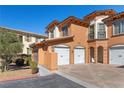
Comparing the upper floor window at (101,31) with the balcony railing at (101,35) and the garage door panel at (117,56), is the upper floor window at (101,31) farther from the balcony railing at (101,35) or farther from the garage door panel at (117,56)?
the garage door panel at (117,56)

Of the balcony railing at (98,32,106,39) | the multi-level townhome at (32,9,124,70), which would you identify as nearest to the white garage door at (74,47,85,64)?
the multi-level townhome at (32,9,124,70)

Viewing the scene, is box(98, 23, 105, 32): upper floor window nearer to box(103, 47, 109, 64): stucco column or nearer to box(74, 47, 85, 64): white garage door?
box(103, 47, 109, 64): stucco column

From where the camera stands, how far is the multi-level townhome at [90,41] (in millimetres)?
20203

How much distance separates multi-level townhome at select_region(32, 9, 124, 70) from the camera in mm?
20203

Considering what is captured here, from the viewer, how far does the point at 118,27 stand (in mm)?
20594

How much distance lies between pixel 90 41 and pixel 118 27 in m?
5.03

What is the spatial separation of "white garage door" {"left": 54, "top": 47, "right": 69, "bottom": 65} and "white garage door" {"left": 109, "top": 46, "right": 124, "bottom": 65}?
240 inches

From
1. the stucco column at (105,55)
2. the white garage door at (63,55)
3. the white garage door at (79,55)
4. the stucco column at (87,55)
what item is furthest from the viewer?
the stucco column at (87,55)

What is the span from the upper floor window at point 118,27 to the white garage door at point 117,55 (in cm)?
202

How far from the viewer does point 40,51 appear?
19609 mm

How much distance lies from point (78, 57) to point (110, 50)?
466 cm

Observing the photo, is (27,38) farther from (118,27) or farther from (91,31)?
(118,27)

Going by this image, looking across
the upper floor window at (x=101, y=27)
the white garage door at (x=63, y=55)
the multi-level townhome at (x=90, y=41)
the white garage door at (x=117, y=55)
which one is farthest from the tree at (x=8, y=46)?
the white garage door at (x=117, y=55)
